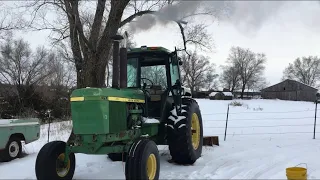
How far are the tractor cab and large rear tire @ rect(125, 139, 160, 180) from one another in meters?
1.88

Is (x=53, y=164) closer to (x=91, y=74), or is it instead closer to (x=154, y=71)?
(x=154, y=71)

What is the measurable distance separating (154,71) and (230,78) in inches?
3251

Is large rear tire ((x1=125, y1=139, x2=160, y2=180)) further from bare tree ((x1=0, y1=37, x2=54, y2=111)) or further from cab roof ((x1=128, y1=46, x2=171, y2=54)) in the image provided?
bare tree ((x1=0, y1=37, x2=54, y2=111))

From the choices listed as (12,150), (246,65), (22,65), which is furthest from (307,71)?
(12,150)

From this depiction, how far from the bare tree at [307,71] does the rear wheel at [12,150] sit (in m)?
90.2

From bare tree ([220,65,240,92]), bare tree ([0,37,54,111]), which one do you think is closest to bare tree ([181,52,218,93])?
bare tree ([220,65,240,92])

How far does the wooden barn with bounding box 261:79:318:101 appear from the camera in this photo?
6289 centimetres

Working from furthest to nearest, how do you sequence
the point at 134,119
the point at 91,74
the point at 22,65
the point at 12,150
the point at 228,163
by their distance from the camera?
the point at 22,65, the point at 91,74, the point at 12,150, the point at 228,163, the point at 134,119

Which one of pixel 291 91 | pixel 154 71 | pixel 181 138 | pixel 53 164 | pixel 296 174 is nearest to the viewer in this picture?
pixel 296 174

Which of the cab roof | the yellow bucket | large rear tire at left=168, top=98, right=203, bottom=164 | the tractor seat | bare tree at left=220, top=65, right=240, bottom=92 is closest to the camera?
the yellow bucket

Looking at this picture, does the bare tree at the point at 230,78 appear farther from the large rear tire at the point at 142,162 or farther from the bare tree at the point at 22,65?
the large rear tire at the point at 142,162

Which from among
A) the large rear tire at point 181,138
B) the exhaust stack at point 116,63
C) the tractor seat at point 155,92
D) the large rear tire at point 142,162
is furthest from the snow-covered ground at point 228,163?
the exhaust stack at point 116,63

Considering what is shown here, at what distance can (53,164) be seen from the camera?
242 inches

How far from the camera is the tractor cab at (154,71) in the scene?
8.03m
